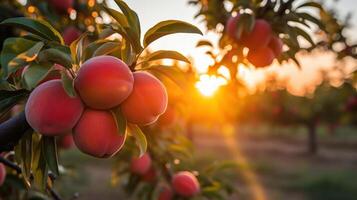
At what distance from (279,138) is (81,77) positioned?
71.2ft

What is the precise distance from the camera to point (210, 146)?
16891 millimetres

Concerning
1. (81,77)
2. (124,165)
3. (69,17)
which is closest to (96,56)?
(81,77)

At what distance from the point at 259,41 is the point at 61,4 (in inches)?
45.3

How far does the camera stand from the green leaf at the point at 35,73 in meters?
0.61

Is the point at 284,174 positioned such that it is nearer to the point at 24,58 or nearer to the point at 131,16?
the point at 131,16

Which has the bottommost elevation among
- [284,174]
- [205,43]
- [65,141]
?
[65,141]

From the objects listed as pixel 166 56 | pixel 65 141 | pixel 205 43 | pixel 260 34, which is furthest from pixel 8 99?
pixel 65 141

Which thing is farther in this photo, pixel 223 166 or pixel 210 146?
pixel 210 146

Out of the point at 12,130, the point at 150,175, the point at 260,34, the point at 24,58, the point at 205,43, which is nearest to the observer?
the point at 24,58

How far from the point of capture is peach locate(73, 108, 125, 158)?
715 millimetres

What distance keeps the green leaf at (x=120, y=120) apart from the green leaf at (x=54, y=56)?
11 centimetres

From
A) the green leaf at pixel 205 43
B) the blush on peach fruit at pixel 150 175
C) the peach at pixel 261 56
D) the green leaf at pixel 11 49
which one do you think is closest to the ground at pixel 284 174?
the blush on peach fruit at pixel 150 175

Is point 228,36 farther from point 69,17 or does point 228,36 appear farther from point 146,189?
point 69,17

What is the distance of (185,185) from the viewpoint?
168 centimetres
